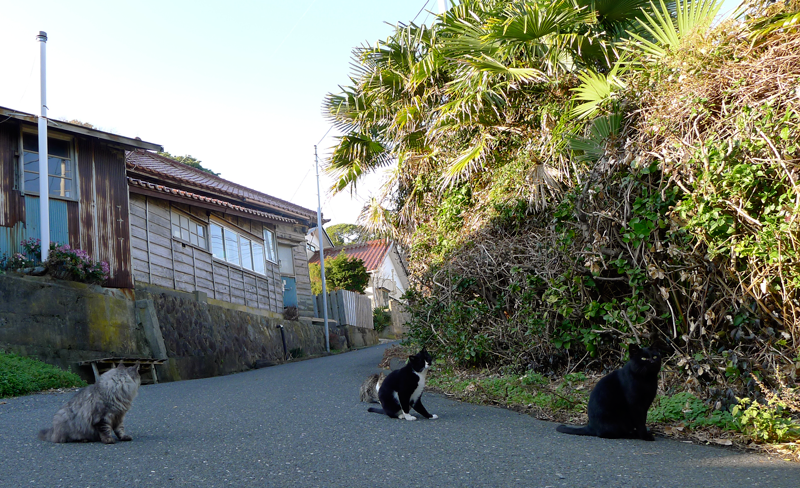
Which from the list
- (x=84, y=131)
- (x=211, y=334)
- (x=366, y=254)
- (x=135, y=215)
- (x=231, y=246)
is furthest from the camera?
(x=366, y=254)

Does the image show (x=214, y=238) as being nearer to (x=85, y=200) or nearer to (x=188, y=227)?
(x=188, y=227)

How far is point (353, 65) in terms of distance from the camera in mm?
10656

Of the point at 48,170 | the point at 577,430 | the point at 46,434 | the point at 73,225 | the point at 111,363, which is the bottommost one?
the point at 577,430

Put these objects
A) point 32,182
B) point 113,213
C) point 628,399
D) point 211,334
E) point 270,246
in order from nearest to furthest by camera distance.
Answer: point 628,399 → point 32,182 → point 113,213 → point 211,334 → point 270,246

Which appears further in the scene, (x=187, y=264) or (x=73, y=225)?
(x=187, y=264)

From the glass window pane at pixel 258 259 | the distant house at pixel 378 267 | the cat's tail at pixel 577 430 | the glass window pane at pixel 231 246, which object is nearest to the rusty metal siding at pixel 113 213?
the glass window pane at pixel 231 246

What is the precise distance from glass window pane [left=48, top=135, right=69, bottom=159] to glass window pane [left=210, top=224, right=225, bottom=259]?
485 centimetres

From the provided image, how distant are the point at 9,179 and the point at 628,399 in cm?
1158

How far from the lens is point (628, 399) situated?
452cm

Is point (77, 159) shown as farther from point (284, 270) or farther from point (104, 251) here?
point (284, 270)

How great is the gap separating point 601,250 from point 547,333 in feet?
5.10

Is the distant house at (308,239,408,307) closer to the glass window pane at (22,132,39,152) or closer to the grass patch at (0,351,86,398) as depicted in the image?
the glass window pane at (22,132,39,152)

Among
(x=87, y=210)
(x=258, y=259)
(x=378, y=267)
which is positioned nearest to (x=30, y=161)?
(x=87, y=210)

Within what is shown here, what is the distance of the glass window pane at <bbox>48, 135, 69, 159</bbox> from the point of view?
38.5 ft
